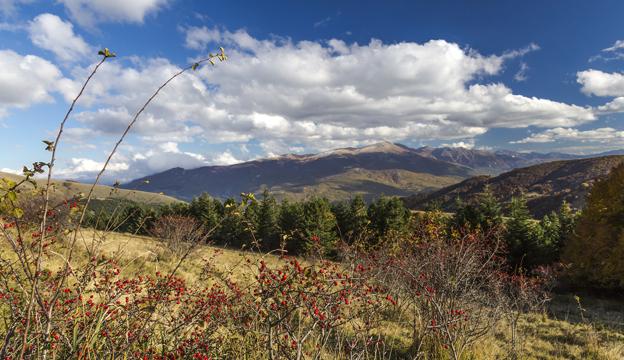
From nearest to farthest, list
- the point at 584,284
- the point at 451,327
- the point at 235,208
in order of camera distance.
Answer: the point at 235,208
the point at 451,327
the point at 584,284

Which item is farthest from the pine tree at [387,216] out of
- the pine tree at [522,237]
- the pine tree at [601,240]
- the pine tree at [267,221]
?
the pine tree at [601,240]

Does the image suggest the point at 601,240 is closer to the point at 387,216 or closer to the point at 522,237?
the point at 522,237

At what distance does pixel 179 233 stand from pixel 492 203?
2853cm

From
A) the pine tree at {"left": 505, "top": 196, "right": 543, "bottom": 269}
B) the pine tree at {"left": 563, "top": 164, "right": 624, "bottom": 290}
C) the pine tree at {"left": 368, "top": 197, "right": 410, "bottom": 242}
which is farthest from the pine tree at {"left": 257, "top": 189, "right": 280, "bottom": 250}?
the pine tree at {"left": 563, "top": 164, "right": 624, "bottom": 290}

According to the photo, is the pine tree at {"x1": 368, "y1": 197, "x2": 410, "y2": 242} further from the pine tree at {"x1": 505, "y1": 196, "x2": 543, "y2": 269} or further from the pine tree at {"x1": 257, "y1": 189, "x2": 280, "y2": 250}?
the pine tree at {"x1": 257, "y1": 189, "x2": 280, "y2": 250}

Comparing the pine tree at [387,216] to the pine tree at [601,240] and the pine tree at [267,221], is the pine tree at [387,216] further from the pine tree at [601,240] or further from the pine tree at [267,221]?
the pine tree at [601,240]

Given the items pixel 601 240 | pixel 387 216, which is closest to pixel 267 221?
pixel 387 216

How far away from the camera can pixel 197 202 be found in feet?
167

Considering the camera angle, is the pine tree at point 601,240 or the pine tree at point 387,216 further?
the pine tree at point 387,216

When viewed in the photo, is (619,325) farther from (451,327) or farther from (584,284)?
(584,284)

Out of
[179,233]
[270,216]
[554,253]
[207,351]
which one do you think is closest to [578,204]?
[554,253]

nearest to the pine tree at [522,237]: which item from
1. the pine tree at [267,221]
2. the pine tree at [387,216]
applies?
the pine tree at [387,216]

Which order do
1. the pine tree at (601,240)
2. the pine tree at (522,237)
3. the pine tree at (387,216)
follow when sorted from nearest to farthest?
the pine tree at (601,240) < the pine tree at (522,237) < the pine tree at (387,216)

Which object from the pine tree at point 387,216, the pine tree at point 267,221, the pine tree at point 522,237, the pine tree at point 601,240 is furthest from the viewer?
the pine tree at point 267,221
